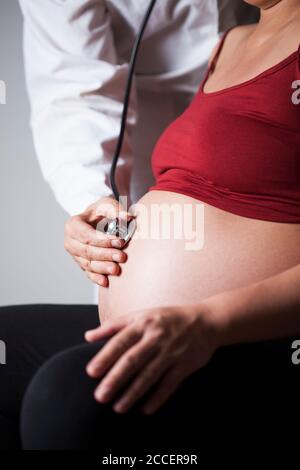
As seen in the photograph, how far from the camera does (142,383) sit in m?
0.49

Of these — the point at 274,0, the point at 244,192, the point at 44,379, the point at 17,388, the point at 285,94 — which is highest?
the point at 274,0

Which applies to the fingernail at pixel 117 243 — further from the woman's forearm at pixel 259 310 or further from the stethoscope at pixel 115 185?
the woman's forearm at pixel 259 310

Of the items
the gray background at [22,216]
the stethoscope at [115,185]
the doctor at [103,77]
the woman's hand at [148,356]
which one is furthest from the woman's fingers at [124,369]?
the gray background at [22,216]

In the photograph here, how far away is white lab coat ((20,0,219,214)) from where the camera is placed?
1049 millimetres

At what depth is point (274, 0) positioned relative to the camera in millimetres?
840

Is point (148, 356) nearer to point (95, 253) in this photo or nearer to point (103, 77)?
point (95, 253)

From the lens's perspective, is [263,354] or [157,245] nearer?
[263,354]

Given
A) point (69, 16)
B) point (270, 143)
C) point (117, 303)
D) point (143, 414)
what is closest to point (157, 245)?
point (117, 303)

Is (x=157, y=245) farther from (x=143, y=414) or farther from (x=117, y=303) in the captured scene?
(x=143, y=414)

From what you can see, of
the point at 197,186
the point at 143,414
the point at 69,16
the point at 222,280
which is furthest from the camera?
the point at 69,16

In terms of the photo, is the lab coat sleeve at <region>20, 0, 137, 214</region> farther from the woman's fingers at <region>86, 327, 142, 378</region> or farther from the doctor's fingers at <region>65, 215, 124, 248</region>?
the woman's fingers at <region>86, 327, 142, 378</region>

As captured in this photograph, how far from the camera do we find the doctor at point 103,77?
3.44ft

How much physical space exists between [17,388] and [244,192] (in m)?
0.42

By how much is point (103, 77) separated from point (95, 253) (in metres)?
0.42
